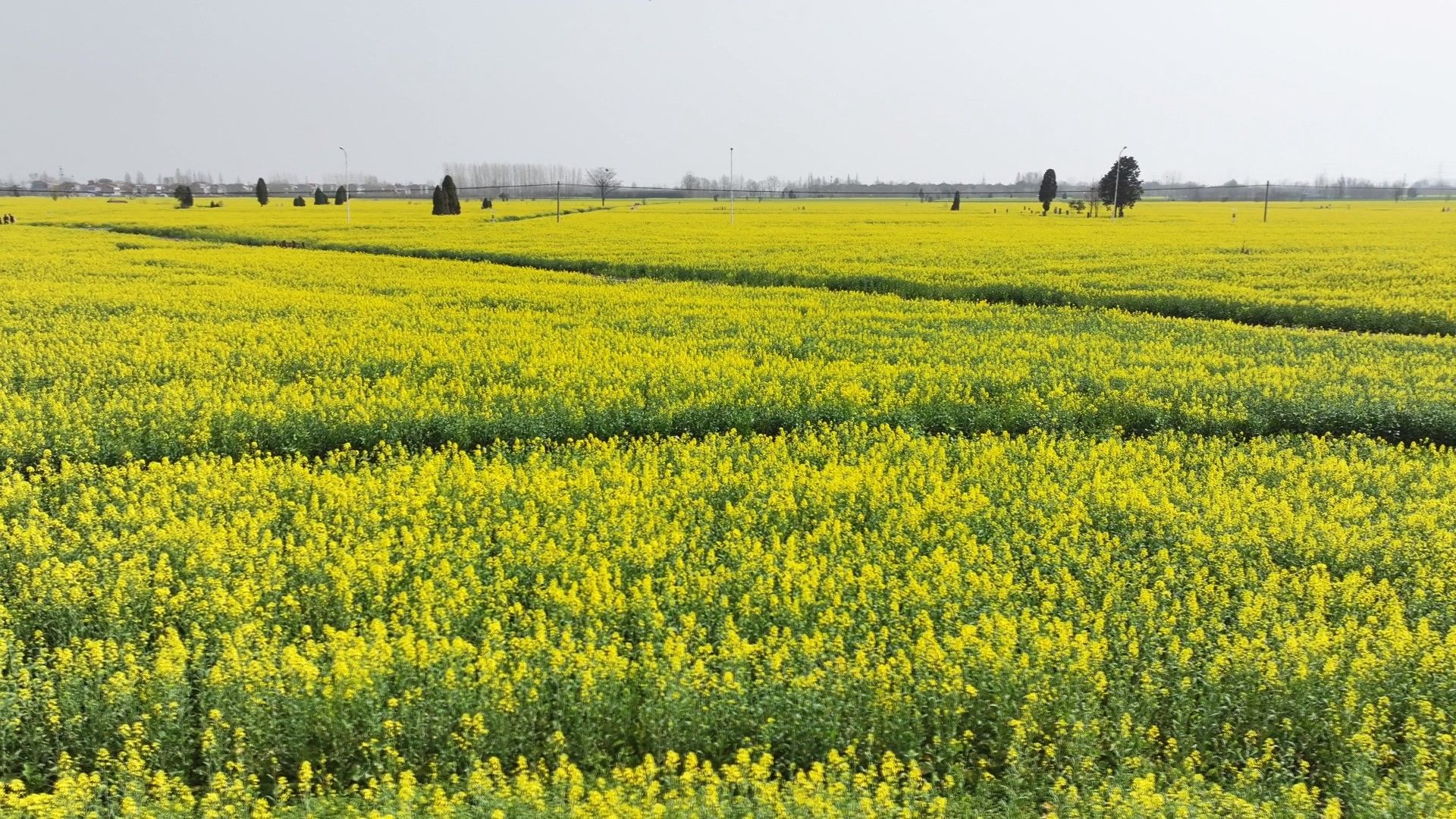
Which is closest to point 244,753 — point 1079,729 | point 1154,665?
point 1079,729

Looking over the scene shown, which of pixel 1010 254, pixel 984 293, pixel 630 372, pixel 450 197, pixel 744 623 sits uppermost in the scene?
pixel 450 197

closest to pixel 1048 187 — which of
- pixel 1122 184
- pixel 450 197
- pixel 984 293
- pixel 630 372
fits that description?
pixel 1122 184

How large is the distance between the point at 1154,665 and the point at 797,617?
7.05 ft

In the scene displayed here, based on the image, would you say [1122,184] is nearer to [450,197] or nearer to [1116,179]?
[1116,179]

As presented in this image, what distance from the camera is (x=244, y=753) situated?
4.67 meters

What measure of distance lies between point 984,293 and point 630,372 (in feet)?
47.4

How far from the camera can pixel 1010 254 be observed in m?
33.4

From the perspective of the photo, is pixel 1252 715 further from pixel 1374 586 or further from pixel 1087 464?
pixel 1087 464

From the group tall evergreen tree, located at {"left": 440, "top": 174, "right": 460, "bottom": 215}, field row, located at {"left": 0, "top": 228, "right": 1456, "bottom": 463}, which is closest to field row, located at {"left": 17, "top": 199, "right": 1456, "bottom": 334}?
field row, located at {"left": 0, "top": 228, "right": 1456, "bottom": 463}

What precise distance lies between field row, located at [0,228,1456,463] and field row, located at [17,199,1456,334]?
344 centimetres

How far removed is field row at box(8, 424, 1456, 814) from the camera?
4.77 meters

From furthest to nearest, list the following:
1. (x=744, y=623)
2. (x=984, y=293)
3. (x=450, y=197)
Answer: (x=450, y=197) → (x=984, y=293) → (x=744, y=623)

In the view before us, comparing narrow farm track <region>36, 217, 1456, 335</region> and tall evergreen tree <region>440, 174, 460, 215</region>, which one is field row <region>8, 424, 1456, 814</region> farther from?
tall evergreen tree <region>440, 174, 460, 215</region>

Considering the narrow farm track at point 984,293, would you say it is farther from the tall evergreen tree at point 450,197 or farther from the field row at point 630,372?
the tall evergreen tree at point 450,197
